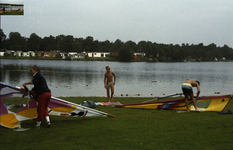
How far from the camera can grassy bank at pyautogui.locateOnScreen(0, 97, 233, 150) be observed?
647 cm

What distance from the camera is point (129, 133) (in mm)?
7648

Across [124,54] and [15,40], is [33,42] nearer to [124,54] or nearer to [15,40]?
[15,40]

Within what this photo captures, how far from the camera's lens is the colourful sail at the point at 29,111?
8121 mm

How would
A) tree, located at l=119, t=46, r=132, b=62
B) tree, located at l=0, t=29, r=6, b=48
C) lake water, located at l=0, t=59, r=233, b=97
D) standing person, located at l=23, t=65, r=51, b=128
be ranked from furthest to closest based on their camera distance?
tree, located at l=0, t=29, r=6, b=48, tree, located at l=119, t=46, r=132, b=62, lake water, located at l=0, t=59, r=233, b=97, standing person, located at l=23, t=65, r=51, b=128

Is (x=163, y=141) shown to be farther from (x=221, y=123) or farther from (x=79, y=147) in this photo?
(x=221, y=123)

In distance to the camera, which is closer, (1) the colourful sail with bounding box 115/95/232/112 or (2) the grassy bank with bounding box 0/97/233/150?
(2) the grassy bank with bounding box 0/97/233/150

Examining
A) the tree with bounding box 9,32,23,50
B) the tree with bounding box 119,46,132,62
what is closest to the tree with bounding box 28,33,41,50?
the tree with bounding box 9,32,23,50

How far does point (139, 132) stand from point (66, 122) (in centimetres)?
292

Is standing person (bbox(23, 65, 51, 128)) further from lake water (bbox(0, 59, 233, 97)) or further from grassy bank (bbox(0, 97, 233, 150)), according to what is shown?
lake water (bbox(0, 59, 233, 97))

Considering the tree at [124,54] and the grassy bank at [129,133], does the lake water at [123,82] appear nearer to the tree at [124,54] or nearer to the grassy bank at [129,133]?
the grassy bank at [129,133]

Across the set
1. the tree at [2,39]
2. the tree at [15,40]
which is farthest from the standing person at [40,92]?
the tree at [2,39]

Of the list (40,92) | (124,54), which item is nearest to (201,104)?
(40,92)

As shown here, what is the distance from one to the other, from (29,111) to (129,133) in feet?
11.9

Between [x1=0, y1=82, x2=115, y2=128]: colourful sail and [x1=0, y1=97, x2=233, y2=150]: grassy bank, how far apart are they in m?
Answer: 0.28
